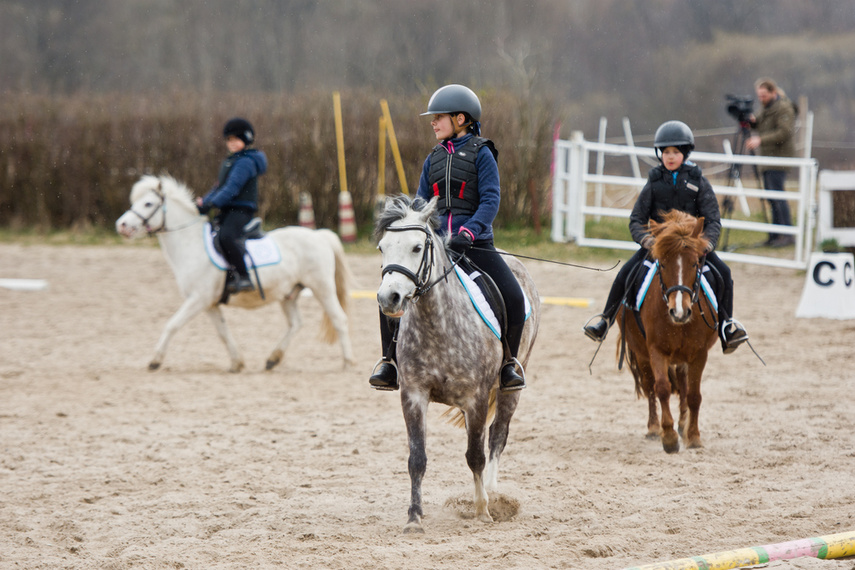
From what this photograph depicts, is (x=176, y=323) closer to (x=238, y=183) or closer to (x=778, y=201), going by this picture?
(x=238, y=183)

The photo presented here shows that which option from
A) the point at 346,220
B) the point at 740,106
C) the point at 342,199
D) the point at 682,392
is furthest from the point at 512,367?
the point at 342,199

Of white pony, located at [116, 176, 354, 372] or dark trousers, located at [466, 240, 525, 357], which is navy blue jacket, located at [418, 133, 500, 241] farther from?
white pony, located at [116, 176, 354, 372]

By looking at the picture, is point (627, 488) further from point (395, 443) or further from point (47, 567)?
point (47, 567)

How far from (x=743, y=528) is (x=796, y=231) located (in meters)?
9.46

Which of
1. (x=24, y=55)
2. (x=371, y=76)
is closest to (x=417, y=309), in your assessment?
(x=371, y=76)

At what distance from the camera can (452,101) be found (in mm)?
4516

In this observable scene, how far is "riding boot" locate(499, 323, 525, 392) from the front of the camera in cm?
459

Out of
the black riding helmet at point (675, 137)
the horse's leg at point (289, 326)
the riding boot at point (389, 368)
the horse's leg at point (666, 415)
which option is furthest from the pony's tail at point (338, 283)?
the riding boot at point (389, 368)

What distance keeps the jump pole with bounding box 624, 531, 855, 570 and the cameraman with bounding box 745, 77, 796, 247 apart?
1093 centimetres

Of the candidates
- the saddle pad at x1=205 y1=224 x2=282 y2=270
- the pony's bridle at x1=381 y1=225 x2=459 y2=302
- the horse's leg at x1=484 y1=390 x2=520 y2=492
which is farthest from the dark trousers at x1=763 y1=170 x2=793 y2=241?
the pony's bridle at x1=381 y1=225 x2=459 y2=302

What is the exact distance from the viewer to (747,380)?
298 inches

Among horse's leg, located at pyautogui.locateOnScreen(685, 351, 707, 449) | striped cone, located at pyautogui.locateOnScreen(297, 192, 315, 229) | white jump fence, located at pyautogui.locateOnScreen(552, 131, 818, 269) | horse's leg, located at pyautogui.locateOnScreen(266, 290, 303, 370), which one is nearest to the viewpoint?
horse's leg, located at pyautogui.locateOnScreen(685, 351, 707, 449)

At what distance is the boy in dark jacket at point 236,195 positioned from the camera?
27.0 ft

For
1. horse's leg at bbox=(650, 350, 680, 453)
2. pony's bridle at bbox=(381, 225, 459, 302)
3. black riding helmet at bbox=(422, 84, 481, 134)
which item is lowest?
horse's leg at bbox=(650, 350, 680, 453)
